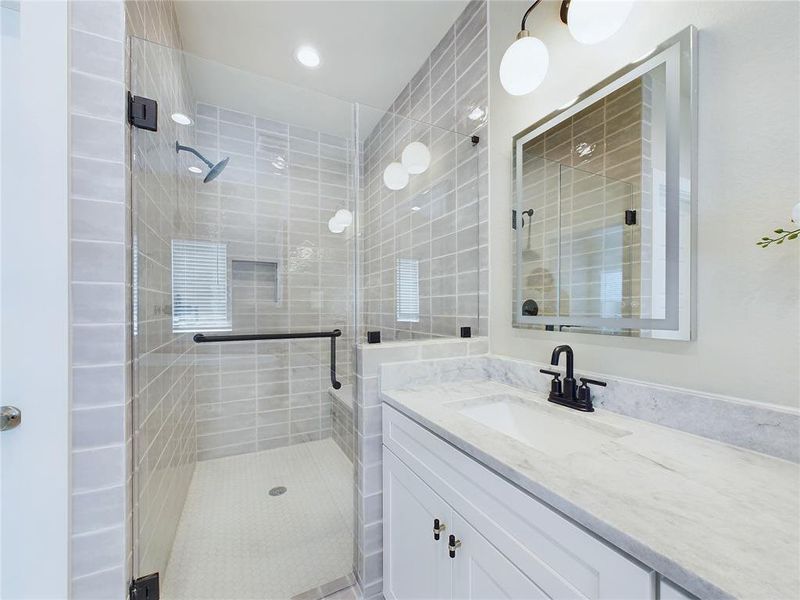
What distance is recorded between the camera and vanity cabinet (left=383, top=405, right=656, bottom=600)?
52 centimetres

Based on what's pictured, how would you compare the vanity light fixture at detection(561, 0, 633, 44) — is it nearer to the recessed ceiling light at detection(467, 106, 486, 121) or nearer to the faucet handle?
the recessed ceiling light at detection(467, 106, 486, 121)

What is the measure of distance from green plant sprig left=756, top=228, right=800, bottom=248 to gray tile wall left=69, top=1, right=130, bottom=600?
164 centimetres

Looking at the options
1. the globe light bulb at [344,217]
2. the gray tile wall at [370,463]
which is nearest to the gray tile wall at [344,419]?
the gray tile wall at [370,463]

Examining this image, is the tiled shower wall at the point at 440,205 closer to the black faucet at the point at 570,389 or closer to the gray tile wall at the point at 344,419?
the gray tile wall at the point at 344,419

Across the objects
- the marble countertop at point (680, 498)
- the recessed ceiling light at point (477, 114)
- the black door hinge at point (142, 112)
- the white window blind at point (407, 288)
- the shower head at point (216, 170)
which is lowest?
the marble countertop at point (680, 498)

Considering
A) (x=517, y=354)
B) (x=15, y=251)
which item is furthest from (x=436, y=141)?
(x=15, y=251)

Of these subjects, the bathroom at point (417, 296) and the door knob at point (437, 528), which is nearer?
the bathroom at point (417, 296)

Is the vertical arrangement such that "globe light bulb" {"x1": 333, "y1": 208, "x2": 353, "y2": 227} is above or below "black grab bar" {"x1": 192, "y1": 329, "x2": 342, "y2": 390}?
above

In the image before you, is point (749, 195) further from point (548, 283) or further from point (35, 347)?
point (35, 347)

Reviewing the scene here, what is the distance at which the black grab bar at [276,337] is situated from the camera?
1.77 m

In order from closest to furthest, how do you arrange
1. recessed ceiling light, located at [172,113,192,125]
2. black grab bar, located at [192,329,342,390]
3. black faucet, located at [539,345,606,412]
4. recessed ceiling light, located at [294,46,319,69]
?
black faucet, located at [539,345,606,412]
recessed ceiling light, located at [172,113,192,125]
black grab bar, located at [192,329,342,390]
recessed ceiling light, located at [294,46,319,69]

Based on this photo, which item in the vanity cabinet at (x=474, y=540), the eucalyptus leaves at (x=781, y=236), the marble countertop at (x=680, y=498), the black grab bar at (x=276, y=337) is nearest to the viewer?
the marble countertop at (x=680, y=498)

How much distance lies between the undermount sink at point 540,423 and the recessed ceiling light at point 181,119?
6.28ft

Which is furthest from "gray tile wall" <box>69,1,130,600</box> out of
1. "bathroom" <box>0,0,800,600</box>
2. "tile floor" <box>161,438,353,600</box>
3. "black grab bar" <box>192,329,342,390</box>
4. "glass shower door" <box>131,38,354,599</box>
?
"black grab bar" <box>192,329,342,390</box>
